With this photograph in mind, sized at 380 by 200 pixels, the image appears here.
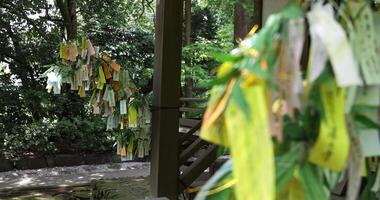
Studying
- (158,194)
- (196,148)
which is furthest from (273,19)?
(196,148)

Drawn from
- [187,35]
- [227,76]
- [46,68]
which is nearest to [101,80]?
[227,76]

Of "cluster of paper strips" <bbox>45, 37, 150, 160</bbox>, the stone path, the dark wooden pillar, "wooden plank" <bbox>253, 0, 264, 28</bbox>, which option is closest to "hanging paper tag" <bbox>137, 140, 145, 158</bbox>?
"cluster of paper strips" <bbox>45, 37, 150, 160</bbox>

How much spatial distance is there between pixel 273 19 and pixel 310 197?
0.27 meters

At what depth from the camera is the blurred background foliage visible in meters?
8.70

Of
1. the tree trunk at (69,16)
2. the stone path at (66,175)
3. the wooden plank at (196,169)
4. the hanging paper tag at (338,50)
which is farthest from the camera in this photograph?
the tree trunk at (69,16)

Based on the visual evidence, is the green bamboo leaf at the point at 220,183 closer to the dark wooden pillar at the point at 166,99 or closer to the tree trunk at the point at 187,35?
the dark wooden pillar at the point at 166,99

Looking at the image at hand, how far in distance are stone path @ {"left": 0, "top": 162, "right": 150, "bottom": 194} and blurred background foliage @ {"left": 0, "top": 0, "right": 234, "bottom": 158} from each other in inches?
→ 18.9

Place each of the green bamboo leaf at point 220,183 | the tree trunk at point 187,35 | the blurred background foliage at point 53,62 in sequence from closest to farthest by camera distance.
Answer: the green bamboo leaf at point 220,183
the blurred background foliage at point 53,62
the tree trunk at point 187,35

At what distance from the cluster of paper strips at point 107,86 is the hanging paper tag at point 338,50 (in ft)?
8.61

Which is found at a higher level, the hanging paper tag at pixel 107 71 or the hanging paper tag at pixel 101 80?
the hanging paper tag at pixel 107 71

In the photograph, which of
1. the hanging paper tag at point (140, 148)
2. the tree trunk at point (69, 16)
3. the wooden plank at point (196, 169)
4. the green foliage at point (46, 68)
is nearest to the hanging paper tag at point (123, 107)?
the hanging paper tag at point (140, 148)

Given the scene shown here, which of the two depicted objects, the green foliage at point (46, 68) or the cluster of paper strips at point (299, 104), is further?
the green foliage at point (46, 68)

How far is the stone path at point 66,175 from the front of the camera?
7.15m

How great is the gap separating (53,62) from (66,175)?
2.38 m
